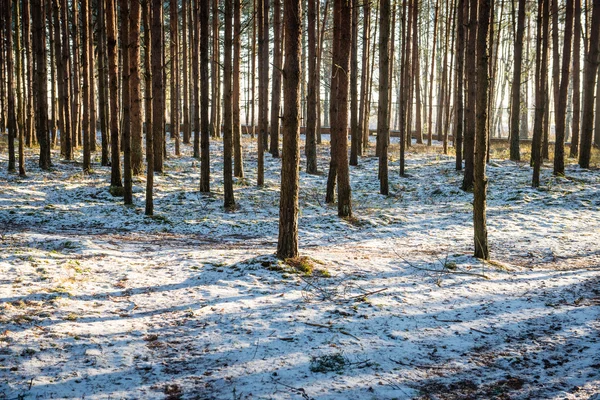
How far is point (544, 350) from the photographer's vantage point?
4855 mm

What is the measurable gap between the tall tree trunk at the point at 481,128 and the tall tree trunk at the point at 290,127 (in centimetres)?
304

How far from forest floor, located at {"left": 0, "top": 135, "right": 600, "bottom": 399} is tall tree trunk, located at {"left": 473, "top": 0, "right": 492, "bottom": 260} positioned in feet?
1.94

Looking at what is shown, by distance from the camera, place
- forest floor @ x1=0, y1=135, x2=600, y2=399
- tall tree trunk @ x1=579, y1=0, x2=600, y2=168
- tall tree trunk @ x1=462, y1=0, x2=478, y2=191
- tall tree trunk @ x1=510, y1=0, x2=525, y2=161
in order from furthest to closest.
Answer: tall tree trunk @ x1=510, y1=0, x2=525, y2=161
tall tree trunk @ x1=579, y1=0, x2=600, y2=168
tall tree trunk @ x1=462, y1=0, x2=478, y2=191
forest floor @ x1=0, y1=135, x2=600, y2=399

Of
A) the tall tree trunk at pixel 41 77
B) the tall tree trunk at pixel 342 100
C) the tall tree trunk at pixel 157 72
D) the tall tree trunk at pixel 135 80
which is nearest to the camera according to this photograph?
the tall tree trunk at pixel 342 100

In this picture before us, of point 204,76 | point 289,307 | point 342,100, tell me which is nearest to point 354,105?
point 342,100

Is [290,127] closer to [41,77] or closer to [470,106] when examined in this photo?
[470,106]

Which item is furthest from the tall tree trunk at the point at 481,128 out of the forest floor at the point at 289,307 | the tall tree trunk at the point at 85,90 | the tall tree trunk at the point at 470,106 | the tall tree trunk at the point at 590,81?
the tall tree trunk at the point at 590,81

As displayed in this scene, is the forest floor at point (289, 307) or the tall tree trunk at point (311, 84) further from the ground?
the tall tree trunk at point (311, 84)

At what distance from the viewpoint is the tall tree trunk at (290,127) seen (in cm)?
658

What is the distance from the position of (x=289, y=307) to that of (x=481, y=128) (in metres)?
4.48

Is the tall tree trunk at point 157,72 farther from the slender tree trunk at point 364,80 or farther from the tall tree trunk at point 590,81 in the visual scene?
the tall tree trunk at point 590,81

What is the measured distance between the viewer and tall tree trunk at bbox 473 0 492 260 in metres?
7.26

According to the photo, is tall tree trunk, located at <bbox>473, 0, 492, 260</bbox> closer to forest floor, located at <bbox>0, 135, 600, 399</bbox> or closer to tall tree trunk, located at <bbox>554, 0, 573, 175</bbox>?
forest floor, located at <bbox>0, 135, 600, 399</bbox>

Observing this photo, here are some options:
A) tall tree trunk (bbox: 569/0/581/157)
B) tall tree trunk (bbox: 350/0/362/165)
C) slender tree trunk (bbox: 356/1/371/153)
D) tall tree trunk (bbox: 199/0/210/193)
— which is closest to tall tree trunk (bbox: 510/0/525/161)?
tall tree trunk (bbox: 569/0/581/157)
